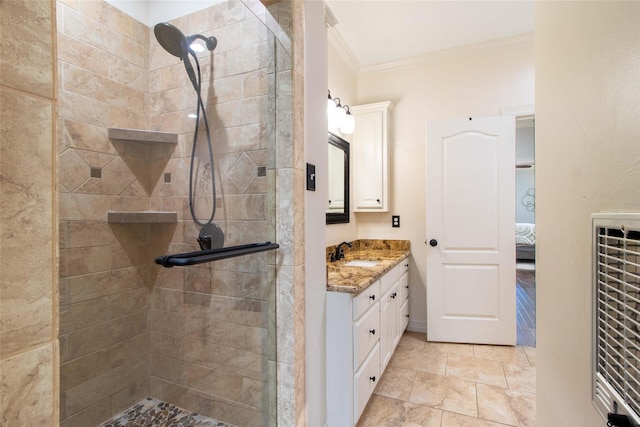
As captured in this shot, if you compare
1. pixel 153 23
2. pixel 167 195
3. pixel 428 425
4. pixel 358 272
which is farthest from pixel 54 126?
pixel 428 425

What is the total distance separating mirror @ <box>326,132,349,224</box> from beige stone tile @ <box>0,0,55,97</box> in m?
2.28

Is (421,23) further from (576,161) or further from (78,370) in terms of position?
(78,370)

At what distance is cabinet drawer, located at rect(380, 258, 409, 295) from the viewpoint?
2.18m

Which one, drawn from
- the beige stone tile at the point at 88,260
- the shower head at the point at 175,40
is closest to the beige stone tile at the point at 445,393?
the beige stone tile at the point at 88,260

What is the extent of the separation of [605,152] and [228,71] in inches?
57.9

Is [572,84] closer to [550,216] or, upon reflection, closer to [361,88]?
[550,216]

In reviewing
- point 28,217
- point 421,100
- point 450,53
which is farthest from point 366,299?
point 450,53

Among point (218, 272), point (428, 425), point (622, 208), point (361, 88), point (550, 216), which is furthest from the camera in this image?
point (361, 88)

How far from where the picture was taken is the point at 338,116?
276 centimetres

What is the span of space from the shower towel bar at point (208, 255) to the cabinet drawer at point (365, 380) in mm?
919

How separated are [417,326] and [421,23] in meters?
2.93

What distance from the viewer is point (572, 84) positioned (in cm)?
96

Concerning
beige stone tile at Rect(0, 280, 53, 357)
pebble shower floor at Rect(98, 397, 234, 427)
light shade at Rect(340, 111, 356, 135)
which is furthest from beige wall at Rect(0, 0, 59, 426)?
light shade at Rect(340, 111, 356, 135)

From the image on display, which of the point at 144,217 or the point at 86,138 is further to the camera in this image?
the point at 144,217
